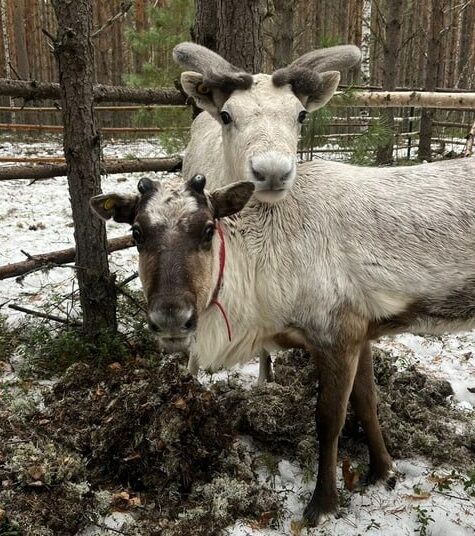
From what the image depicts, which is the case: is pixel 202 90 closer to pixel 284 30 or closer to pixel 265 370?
pixel 265 370

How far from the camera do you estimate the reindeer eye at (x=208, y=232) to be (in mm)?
2547

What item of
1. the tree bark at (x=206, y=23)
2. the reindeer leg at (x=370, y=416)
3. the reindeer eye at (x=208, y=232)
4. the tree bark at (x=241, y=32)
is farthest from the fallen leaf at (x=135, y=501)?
the tree bark at (x=206, y=23)

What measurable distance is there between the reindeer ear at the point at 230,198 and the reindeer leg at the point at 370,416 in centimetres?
122

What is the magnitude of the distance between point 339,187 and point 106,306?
2116mm

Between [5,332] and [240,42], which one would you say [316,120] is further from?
[5,332]

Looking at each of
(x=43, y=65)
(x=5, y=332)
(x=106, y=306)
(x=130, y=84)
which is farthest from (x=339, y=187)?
(x=43, y=65)

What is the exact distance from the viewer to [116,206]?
273cm

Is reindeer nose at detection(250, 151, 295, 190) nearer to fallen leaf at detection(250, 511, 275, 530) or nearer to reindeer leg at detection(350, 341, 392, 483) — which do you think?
reindeer leg at detection(350, 341, 392, 483)

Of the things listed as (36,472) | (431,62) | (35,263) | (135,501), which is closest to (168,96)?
(35,263)

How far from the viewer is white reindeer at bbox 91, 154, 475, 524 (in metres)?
2.76

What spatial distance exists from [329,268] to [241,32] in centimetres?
290

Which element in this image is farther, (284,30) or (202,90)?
(284,30)

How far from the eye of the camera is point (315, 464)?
10.6ft

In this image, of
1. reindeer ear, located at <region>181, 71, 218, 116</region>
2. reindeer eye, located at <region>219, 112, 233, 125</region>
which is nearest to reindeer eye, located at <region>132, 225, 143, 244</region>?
reindeer eye, located at <region>219, 112, 233, 125</region>
